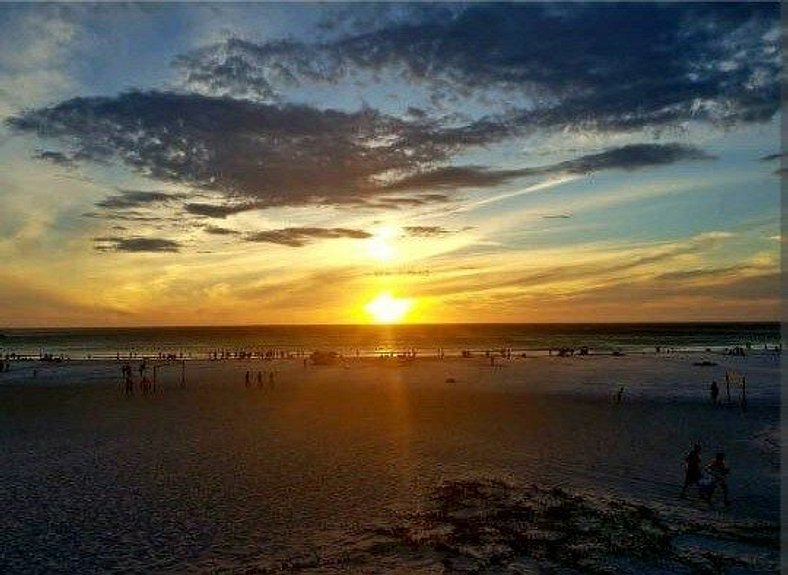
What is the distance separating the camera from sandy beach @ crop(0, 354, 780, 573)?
15.4m

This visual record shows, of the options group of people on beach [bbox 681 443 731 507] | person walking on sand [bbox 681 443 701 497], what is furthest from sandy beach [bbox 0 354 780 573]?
person walking on sand [bbox 681 443 701 497]

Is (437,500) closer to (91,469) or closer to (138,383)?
→ (91,469)

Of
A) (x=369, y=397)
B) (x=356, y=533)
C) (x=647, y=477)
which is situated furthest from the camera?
(x=369, y=397)

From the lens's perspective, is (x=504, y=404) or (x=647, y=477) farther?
(x=504, y=404)

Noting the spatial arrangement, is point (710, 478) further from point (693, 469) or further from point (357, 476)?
point (357, 476)

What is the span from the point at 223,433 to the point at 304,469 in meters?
9.27

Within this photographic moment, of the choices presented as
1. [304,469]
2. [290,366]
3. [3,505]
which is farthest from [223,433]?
[290,366]

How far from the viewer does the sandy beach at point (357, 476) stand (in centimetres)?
1541

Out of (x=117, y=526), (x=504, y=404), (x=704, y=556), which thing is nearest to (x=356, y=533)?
(x=117, y=526)

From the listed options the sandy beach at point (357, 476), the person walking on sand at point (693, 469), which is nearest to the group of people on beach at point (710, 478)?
the person walking on sand at point (693, 469)

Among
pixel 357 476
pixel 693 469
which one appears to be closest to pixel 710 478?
pixel 693 469

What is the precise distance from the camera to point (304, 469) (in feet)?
78.3

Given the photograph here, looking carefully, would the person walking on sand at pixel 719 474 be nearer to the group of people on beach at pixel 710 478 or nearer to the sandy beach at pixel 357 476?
the group of people on beach at pixel 710 478

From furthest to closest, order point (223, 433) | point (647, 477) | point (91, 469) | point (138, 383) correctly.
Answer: point (138, 383) → point (223, 433) → point (91, 469) → point (647, 477)
